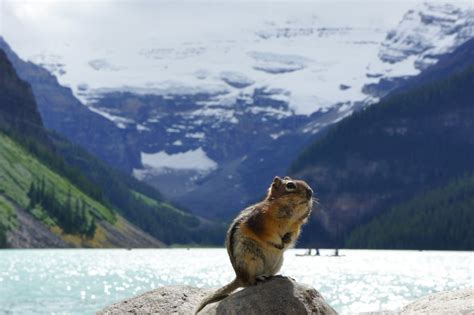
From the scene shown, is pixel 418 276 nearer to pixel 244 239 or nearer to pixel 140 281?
pixel 140 281

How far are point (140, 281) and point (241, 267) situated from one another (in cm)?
10593

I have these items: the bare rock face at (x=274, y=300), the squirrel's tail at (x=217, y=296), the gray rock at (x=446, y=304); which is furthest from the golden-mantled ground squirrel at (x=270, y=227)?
the gray rock at (x=446, y=304)

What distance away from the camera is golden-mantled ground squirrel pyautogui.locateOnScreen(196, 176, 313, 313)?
19.7 m

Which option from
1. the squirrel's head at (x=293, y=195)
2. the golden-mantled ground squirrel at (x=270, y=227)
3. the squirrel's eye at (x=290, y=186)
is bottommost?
the golden-mantled ground squirrel at (x=270, y=227)

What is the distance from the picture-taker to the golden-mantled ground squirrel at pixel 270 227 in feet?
64.5

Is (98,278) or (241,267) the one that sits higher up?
(241,267)

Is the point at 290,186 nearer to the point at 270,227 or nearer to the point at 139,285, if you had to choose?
the point at 270,227

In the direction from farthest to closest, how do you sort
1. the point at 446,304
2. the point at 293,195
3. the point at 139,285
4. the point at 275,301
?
1. the point at 139,285
2. the point at 446,304
3. the point at 275,301
4. the point at 293,195

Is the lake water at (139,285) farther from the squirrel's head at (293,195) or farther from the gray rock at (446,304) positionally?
the squirrel's head at (293,195)

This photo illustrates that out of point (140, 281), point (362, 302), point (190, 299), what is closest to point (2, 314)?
point (362, 302)

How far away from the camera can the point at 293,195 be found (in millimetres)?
19641

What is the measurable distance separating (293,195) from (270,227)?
0.76 m

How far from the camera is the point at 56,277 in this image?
434ft

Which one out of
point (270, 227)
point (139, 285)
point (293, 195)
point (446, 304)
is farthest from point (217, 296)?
point (139, 285)
